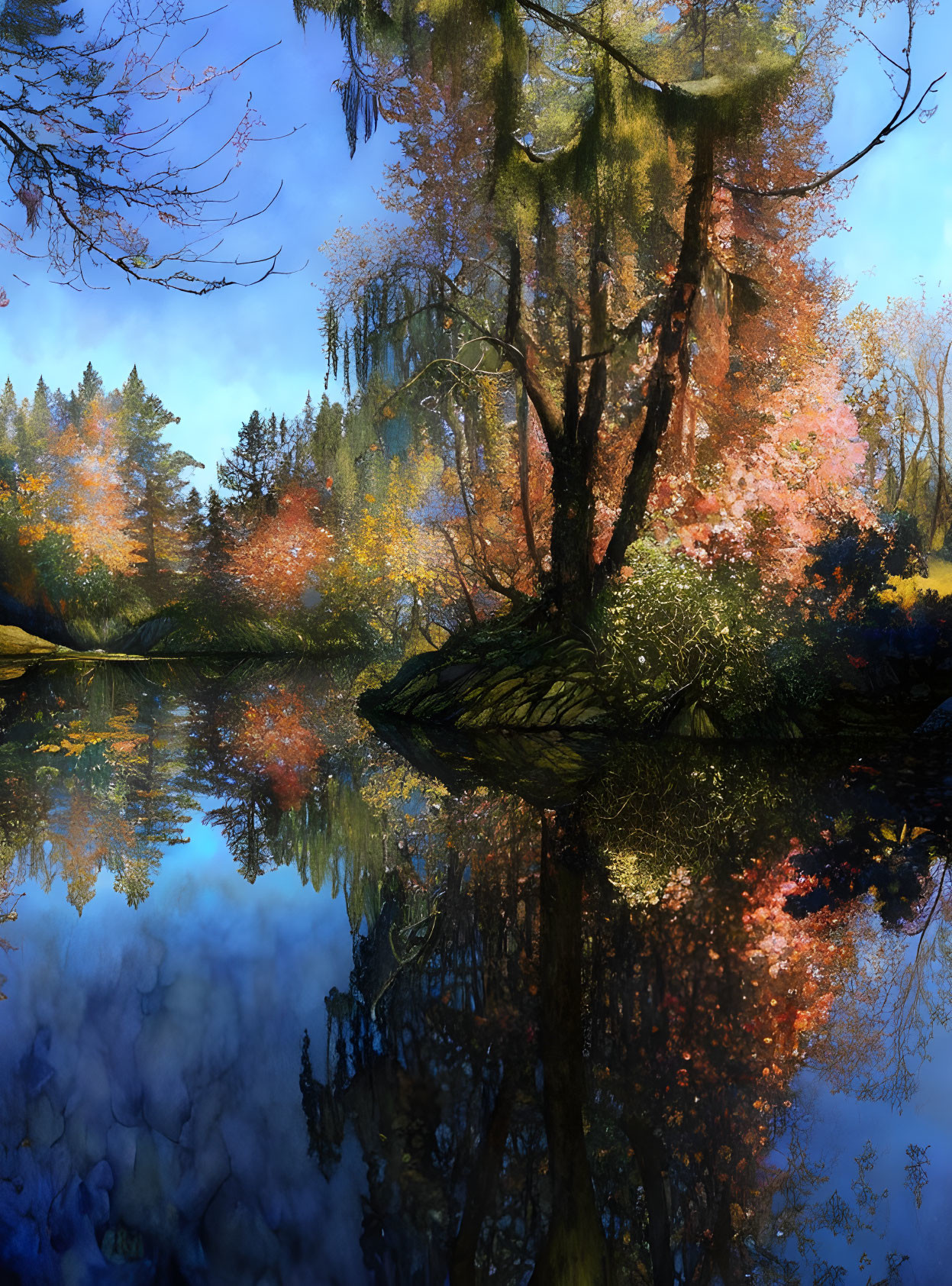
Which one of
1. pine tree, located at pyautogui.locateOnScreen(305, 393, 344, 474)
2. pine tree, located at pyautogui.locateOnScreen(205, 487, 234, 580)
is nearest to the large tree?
pine tree, located at pyautogui.locateOnScreen(305, 393, 344, 474)

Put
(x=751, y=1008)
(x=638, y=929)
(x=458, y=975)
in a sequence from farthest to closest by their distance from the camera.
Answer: (x=638, y=929)
(x=458, y=975)
(x=751, y=1008)

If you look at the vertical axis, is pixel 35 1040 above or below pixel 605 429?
below

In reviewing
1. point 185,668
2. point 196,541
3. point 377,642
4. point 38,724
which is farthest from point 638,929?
point 196,541

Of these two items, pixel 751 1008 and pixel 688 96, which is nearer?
pixel 751 1008

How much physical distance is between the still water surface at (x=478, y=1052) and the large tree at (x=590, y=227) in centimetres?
465

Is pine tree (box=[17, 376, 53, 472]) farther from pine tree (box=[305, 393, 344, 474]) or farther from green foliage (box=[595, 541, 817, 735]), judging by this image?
green foliage (box=[595, 541, 817, 735])

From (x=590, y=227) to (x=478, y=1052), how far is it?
7.30 m

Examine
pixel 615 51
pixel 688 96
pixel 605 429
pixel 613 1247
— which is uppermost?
pixel 615 51

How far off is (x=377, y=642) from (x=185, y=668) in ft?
14.1

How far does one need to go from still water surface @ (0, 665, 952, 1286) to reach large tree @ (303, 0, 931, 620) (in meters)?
4.65

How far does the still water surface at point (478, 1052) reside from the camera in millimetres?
1113

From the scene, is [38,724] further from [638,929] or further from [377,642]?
[377,642]

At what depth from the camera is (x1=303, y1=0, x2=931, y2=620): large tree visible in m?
5.92

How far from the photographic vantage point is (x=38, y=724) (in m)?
6.83
